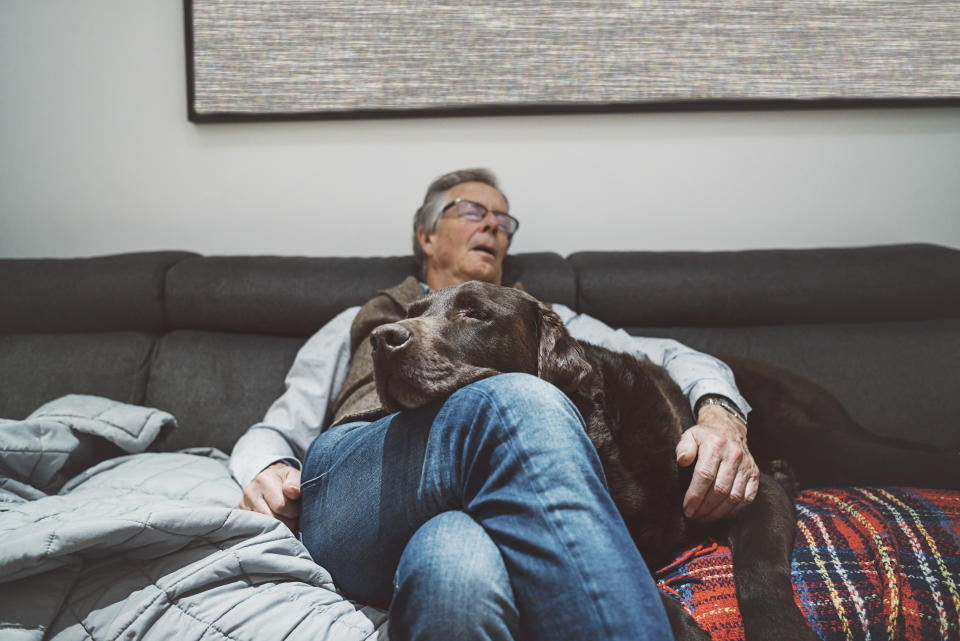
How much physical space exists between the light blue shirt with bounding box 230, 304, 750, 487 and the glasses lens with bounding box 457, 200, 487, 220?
39 cm

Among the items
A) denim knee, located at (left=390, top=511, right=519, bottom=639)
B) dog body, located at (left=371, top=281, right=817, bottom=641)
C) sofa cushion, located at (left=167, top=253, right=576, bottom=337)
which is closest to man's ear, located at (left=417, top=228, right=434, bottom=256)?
sofa cushion, located at (left=167, top=253, right=576, bottom=337)

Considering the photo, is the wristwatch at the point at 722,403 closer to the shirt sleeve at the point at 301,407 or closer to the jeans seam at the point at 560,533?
the jeans seam at the point at 560,533

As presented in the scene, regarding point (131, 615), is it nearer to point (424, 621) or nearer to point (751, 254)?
point (424, 621)

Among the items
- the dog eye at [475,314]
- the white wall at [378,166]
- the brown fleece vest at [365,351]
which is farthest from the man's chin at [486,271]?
the dog eye at [475,314]

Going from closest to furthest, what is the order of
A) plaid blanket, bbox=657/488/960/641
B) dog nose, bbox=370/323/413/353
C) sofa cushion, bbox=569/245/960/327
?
plaid blanket, bbox=657/488/960/641, dog nose, bbox=370/323/413/353, sofa cushion, bbox=569/245/960/327

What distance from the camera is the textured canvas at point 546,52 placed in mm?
2037

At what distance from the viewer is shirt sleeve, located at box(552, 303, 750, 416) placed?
1.37 metres

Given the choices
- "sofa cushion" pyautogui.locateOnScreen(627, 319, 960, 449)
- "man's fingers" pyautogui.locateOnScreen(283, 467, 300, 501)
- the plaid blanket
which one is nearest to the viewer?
the plaid blanket

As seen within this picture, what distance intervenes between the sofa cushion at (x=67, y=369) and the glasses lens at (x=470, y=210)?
46.2 inches

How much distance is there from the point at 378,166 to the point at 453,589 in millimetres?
1768

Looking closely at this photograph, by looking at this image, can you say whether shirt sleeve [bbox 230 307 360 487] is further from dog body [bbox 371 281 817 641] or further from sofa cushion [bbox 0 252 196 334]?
sofa cushion [bbox 0 252 196 334]

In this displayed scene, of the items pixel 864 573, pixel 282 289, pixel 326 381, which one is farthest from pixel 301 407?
pixel 864 573

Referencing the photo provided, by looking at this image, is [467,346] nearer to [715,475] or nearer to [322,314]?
[715,475]

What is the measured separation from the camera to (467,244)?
1788mm
